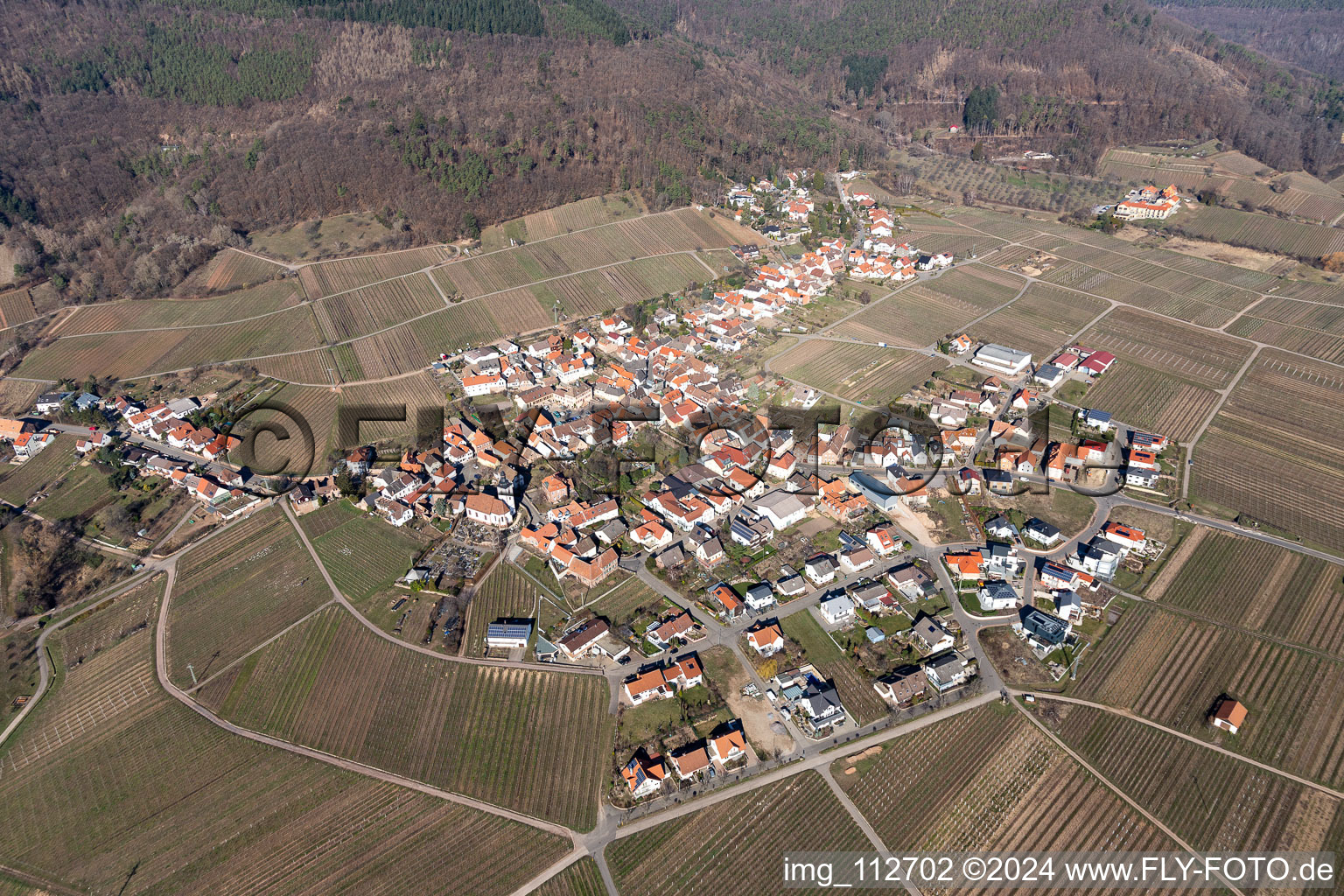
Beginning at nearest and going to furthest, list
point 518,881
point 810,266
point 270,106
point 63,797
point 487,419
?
point 518,881 → point 63,797 → point 487,419 → point 810,266 → point 270,106

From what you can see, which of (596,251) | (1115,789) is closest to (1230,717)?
(1115,789)

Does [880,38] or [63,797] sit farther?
[880,38]

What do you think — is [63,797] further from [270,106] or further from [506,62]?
[506,62]

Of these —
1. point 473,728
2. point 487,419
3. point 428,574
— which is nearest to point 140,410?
point 487,419

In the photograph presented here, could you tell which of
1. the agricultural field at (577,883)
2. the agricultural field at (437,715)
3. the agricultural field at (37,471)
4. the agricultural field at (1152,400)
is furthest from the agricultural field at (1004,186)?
the agricultural field at (37,471)

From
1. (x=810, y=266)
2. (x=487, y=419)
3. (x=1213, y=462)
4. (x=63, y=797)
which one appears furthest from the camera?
(x=810, y=266)

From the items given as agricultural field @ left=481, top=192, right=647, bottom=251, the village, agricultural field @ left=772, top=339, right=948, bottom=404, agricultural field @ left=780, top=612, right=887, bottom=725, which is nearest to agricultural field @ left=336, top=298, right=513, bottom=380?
the village

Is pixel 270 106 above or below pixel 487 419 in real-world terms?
above

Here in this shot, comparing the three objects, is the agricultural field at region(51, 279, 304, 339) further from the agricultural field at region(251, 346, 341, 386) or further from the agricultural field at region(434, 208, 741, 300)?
the agricultural field at region(434, 208, 741, 300)
